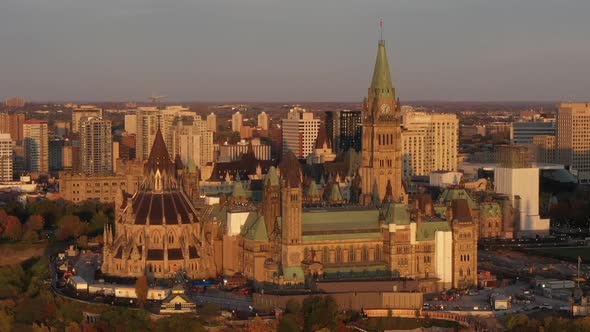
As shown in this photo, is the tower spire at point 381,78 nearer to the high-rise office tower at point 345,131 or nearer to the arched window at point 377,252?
the arched window at point 377,252

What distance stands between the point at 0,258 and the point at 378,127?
1114 inches

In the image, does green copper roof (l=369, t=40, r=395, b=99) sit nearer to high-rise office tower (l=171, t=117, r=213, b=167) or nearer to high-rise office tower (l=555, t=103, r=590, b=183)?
high-rise office tower (l=171, t=117, r=213, b=167)

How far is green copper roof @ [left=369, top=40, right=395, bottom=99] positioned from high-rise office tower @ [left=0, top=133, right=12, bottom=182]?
244 ft

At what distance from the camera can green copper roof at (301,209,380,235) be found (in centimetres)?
7419

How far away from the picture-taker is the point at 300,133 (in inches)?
6644

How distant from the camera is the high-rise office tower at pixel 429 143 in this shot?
5778 inches

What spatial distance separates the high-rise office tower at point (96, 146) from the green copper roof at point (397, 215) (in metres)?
83.0

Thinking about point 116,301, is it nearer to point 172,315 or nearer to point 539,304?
point 172,315

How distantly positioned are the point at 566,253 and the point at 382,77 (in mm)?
16900

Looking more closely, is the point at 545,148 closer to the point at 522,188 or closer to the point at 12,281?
the point at 522,188

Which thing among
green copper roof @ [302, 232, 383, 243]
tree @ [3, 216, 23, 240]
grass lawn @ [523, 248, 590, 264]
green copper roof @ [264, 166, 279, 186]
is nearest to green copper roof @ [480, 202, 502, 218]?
grass lawn @ [523, 248, 590, 264]

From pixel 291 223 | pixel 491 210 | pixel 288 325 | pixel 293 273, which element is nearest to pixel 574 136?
pixel 491 210

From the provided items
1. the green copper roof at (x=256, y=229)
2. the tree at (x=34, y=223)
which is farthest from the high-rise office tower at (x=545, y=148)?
the green copper roof at (x=256, y=229)

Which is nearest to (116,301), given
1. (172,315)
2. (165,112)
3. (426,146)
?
(172,315)
